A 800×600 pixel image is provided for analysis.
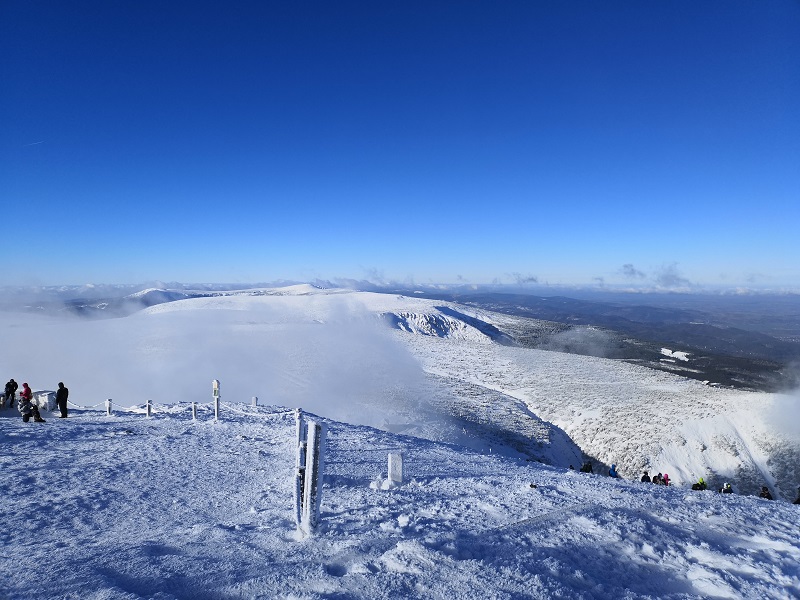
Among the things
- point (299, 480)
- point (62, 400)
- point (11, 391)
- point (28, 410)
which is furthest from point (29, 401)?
point (299, 480)

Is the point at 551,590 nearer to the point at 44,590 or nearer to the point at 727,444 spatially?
the point at 44,590

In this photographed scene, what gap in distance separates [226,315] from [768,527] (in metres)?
88.5

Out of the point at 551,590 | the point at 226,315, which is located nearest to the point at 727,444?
the point at 551,590

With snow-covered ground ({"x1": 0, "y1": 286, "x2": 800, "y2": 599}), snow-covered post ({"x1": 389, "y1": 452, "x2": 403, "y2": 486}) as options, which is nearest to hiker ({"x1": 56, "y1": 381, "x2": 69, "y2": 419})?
snow-covered ground ({"x1": 0, "y1": 286, "x2": 800, "y2": 599})

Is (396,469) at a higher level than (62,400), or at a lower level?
higher

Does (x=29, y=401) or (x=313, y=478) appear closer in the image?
(x=313, y=478)

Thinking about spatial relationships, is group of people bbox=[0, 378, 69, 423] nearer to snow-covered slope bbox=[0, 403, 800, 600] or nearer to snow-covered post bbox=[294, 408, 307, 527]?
snow-covered slope bbox=[0, 403, 800, 600]

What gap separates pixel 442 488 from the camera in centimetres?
841

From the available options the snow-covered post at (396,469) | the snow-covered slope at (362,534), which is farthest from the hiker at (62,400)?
the snow-covered post at (396,469)

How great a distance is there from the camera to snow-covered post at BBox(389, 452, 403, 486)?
852cm

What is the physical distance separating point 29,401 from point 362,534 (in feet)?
47.4

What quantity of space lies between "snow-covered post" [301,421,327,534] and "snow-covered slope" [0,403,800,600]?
0.70ft

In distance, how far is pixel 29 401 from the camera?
1384 cm

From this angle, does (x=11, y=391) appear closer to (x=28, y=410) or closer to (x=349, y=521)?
(x=28, y=410)
